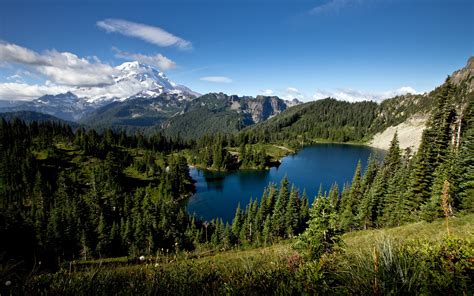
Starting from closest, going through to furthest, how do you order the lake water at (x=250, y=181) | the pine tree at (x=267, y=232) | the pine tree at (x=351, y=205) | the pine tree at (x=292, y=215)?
1. the pine tree at (x=351, y=205)
2. the pine tree at (x=267, y=232)
3. the pine tree at (x=292, y=215)
4. the lake water at (x=250, y=181)

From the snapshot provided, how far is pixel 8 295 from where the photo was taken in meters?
3.95

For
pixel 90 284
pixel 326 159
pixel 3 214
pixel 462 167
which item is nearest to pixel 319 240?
pixel 90 284

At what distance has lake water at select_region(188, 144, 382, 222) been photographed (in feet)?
324

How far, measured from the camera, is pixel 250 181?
136 metres

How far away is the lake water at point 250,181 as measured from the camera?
324 feet

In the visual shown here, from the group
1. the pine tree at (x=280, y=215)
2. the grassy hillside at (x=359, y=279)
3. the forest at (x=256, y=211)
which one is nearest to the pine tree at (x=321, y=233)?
the forest at (x=256, y=211)

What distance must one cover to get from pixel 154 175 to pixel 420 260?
4976 inches

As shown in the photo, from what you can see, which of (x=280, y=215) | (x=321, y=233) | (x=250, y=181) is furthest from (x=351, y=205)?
(x=250, y=181)

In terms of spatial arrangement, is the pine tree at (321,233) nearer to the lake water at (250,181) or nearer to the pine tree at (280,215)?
the pine tree at (280,215)

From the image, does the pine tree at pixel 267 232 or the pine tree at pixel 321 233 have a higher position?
the pine tree at pixel 321 233

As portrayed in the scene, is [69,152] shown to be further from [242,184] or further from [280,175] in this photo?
[280,175]

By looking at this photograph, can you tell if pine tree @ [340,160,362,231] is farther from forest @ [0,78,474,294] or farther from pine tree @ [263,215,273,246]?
pine tree @ [263,215,273,246]

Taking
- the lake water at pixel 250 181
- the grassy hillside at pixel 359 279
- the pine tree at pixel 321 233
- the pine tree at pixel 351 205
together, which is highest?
the grassy hillside at pixel 359 279

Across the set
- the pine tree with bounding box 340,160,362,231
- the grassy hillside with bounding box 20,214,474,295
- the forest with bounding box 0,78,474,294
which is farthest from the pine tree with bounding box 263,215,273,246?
the grassy hillside with bounding box 20,214,474,295
